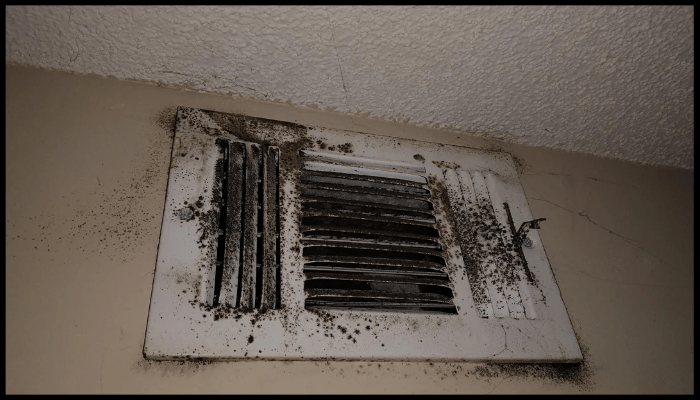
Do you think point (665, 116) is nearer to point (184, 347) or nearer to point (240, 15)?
point (240, 15)

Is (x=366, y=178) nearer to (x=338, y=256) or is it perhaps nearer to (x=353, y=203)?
(x=353, y=203)

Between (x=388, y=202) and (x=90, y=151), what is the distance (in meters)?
0.72

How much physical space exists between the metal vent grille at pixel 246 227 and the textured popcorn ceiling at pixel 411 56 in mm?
239

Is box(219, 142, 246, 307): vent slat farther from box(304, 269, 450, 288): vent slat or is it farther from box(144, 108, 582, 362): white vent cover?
box(304, 269, 450, 288): vent slat

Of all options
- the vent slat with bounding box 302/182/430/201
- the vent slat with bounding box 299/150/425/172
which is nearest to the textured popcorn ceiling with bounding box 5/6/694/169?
the vent slat with bounding box 299/150/425/172

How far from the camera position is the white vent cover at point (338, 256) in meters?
0.83

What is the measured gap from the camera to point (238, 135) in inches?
43.7

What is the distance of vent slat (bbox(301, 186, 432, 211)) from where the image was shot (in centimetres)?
109

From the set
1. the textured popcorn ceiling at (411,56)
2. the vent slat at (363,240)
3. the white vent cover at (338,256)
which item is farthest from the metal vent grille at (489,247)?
the textured popcorn ceiling at (411,56)

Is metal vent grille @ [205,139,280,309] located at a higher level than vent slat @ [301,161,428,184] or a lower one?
lower

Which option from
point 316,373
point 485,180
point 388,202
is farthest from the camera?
point 485,180

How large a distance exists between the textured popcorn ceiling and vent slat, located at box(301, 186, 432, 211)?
299 millimetres

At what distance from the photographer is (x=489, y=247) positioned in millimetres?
1117

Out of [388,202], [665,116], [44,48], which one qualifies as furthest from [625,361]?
[44,48]
